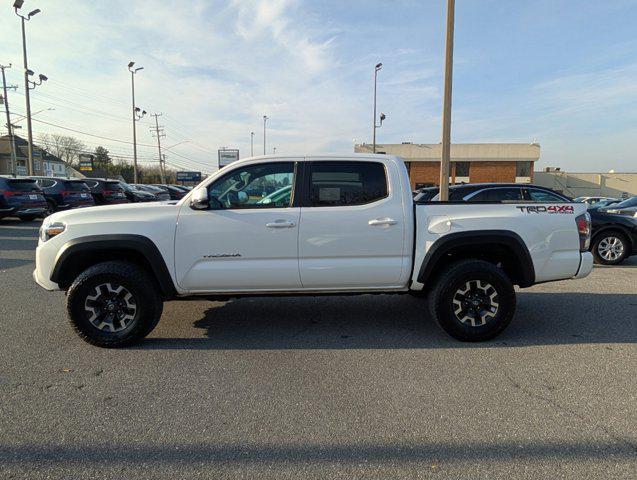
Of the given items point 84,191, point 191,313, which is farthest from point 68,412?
point 84,191

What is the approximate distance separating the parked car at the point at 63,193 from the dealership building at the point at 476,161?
36260 millimetres

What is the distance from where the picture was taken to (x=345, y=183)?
4.44 metres

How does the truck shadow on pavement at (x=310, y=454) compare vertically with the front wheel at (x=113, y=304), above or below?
below

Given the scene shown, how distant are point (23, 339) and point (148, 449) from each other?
2766mm

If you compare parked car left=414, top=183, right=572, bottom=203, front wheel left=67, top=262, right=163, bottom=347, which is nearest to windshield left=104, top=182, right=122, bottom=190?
parked car left=414, top=183, right=572, bottom=203

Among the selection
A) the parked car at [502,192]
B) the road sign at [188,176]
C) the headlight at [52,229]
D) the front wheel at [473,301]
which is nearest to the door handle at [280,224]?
the front wheel at [473,301]

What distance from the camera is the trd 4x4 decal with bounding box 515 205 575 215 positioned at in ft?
14.6

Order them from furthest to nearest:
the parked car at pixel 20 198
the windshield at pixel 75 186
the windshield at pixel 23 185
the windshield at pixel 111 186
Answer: the windshield at pixel 111 186 → the windshield at pixel 75 186 → the windshield at pixel 23 185 → the parked car at pixel 20 198

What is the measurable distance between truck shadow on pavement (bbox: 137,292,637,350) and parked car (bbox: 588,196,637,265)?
3.02 metres

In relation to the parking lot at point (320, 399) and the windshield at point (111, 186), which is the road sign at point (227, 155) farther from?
the parking lot at point (320, 399)

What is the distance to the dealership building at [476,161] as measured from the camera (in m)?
49.7

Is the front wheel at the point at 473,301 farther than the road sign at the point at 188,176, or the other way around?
the road sign at the point at 188,176

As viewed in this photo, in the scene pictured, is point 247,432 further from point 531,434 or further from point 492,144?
point 492,144

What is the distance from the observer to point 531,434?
2.80 metres
